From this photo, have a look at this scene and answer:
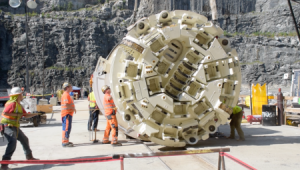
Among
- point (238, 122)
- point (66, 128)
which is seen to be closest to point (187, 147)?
point (238, 122)

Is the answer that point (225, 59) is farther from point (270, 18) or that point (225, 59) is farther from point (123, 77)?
point (270, 18)

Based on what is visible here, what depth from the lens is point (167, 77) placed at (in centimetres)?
650

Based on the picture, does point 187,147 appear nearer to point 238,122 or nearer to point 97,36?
point 238,122

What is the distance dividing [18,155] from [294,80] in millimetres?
13707

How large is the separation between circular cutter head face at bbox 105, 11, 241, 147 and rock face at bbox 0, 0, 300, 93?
105 ft

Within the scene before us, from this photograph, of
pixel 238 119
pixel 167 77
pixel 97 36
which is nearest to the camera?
pixel 167 77

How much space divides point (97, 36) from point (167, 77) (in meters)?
Result: 40.0

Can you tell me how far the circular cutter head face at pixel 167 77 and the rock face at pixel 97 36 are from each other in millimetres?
32064

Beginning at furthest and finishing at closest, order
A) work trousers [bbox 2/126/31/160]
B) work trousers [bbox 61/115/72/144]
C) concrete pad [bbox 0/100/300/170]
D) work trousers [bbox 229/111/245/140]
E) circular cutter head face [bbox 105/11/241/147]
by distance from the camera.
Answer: work trousers [bbox 229/111/245/140]
work trousers [bbox 61/115/72/144]
circular cutter head face [bbox 105/11/241/147]
concrete pad [bbox 0/100/300/170]
work trousers [bbox 2/126/31/160]

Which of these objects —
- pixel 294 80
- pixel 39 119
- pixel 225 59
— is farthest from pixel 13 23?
pixel 225 59

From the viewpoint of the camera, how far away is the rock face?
42531 mm

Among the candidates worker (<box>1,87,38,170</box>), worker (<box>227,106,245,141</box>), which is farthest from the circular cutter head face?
worker (<box>1,87,38,170</box>)

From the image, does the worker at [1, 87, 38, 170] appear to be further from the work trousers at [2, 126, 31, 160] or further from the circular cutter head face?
the circular cutter head face

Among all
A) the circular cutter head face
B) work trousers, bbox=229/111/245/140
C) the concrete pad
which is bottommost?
the concrete pad
